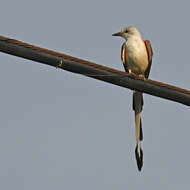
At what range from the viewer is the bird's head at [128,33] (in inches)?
392

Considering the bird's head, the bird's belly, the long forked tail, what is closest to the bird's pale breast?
the bird's belly

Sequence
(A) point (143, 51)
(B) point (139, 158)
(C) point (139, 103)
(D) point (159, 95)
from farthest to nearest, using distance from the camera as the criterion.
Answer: (A) point (143, 51) < (C) point (139, 103) < (B) point (139, 158) < (D) point (159, 95)

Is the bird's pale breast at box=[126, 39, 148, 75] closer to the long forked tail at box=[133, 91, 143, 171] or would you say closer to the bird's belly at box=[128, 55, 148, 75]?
the bird's belly at box=[128, 55, 148, 75]

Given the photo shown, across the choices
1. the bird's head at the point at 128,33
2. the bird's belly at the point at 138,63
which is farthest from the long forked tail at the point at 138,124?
the bird's head at the point at 128,33

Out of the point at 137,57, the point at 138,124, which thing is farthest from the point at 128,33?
the point at 138,124

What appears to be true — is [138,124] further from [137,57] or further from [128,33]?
[128,33]

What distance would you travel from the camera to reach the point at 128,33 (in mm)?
10070

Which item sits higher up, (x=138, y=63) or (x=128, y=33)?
(x=128, y=33)

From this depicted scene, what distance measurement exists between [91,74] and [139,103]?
2341 mm

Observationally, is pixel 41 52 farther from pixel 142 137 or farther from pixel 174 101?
pixel 142 137

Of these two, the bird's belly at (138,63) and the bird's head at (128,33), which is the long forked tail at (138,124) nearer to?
the bird's belly at (138,63)

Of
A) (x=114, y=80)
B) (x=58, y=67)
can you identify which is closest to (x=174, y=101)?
(x=114, y=80)

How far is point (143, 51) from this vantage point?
9359 mm

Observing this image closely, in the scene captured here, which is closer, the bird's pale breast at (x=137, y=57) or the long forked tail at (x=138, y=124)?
the long forked tail at (x=138, y=124)
